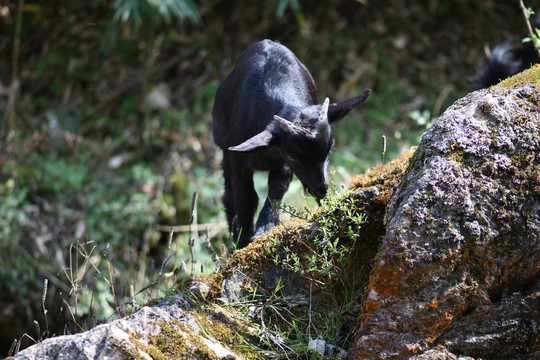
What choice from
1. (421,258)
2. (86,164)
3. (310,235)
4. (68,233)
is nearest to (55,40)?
(86,164)

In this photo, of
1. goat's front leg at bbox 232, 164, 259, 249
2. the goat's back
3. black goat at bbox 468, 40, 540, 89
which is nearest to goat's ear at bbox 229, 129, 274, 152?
the goat's back

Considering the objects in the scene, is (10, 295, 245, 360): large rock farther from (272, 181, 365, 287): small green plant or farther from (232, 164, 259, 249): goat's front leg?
(232, 164, 259, 249): goat's front leg

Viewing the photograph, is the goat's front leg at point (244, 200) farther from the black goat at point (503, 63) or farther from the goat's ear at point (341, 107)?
the black goat at point (503, 63)

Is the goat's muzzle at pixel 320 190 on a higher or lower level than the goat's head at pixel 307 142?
lower

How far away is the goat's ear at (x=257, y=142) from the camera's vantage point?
373 centimetres

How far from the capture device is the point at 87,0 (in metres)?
12.4

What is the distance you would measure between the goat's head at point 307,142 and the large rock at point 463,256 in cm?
131

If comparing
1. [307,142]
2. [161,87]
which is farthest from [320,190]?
[161,87]

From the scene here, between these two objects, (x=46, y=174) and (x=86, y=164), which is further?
(x=86, y=164)

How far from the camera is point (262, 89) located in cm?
467

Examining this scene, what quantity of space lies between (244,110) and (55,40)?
9523mm

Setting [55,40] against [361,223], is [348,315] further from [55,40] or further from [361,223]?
[55,40]

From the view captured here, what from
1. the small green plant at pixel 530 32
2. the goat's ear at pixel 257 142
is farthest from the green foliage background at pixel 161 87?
the small green plant at pixel 530 32

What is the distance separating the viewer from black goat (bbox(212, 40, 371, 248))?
404 centimetres
